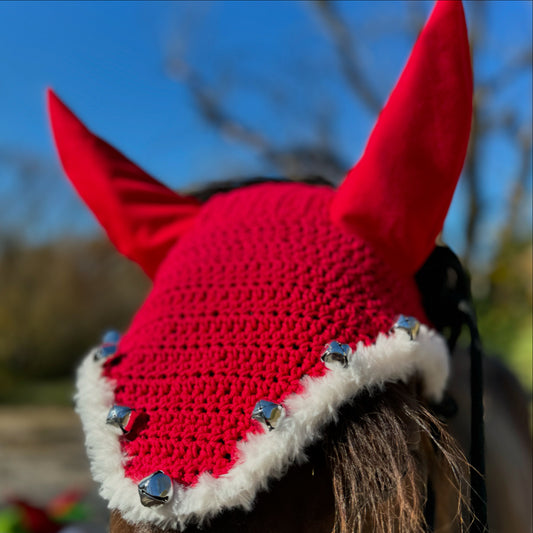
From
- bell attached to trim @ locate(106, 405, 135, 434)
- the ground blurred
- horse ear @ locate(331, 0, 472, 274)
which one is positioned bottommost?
the ground blurred

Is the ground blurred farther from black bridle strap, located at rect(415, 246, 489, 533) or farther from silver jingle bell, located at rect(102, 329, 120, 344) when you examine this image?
black bridle strap, located at rect(415, 246, 489, 533)

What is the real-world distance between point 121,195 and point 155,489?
1.16 feet

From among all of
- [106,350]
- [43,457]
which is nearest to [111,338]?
[106,350]

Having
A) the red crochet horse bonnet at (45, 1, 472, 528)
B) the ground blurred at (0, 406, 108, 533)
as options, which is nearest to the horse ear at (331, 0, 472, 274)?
the red crochet horse bonnet at (45, 1, 472, 528)

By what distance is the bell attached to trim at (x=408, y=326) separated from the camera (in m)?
0.47

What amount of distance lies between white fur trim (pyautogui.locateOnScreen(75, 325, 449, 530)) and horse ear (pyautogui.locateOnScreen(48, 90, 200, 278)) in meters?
0.22

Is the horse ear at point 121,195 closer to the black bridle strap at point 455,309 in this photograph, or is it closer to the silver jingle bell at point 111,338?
the silver jingle bell at point 111,338

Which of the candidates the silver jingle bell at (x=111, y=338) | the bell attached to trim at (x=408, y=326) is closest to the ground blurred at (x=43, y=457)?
the silver jingle bell at (x=111, y=338)

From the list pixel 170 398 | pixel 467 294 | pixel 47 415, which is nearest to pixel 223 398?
pixel 170 398

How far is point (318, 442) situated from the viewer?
1.42 feet

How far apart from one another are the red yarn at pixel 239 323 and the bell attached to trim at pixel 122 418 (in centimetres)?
1

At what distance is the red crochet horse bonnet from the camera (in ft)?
1.35

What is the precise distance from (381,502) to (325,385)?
4.1 inches

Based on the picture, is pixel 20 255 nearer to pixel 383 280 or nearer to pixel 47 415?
pixel 47 415
